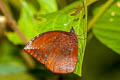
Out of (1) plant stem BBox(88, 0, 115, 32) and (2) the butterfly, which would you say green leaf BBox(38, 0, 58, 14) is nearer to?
(1) plant stem BBox(88, 0, 115, 32)

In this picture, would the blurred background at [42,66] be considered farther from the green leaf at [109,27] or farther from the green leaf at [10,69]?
the green leaf at [109,27]

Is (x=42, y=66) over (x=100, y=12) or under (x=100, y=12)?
under

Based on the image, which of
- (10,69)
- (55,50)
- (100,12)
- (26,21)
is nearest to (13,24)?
(26,21)

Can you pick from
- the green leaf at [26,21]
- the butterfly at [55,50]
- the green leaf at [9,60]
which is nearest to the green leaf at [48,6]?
the green leaf at [26,21]

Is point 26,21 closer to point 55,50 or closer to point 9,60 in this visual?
point 55,50

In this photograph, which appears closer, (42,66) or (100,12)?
(100,12)

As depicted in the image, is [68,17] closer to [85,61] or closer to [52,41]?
[52,41]

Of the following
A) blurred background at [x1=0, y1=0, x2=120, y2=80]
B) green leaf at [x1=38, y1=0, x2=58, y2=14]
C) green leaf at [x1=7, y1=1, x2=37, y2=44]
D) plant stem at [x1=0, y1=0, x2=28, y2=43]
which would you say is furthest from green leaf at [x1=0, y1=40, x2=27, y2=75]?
green leaf at [x1=38, y1=0, x2=58, y2=14]
